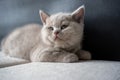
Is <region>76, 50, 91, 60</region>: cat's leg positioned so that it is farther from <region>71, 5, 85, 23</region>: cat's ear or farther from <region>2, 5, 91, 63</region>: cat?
<region>71, 5, 85, 23</region>: cat's ear

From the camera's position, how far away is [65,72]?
1.10m

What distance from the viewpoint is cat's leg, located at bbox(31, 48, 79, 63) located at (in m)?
1.36

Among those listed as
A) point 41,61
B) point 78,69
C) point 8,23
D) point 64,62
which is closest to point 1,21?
point 8,23

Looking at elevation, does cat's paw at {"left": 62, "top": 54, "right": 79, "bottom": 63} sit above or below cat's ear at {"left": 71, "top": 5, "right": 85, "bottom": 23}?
below

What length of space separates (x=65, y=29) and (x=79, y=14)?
0.16 metres

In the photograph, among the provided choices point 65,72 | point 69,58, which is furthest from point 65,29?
point 65,72

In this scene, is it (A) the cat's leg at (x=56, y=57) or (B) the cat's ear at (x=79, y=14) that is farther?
(B) the cat's ear at (x=79, y=14)

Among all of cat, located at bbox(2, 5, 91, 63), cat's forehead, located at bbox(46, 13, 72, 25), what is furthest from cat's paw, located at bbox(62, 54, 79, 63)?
cat's forehead, located at bbox(46, 13, 72, 25)

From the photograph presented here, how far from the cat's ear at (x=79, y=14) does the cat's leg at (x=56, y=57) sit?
0.26m

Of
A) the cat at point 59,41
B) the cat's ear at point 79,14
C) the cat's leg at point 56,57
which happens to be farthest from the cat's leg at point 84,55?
the cat's ear at point 79,14

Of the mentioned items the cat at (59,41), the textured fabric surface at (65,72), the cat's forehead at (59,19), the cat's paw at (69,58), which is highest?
the cat's forehead at (59,19)

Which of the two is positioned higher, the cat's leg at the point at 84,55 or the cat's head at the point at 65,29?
the cat's head at the point at 65,29

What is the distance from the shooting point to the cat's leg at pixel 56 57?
1.36 m

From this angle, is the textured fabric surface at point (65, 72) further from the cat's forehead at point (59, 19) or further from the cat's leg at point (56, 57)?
the cat's forehead at point (59, 19)
